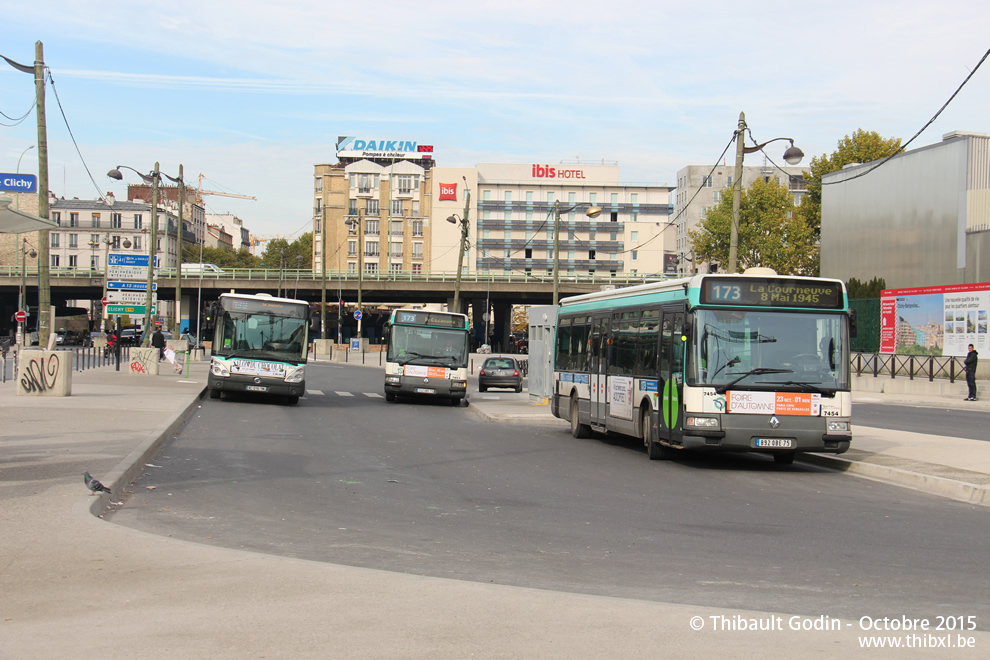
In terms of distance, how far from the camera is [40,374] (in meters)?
22.8

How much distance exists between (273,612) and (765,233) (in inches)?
3570

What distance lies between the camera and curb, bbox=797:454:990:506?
39.2ft

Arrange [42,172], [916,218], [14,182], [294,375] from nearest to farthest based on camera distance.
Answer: [14,182] → [42,172] → [294,375] → [916,218]

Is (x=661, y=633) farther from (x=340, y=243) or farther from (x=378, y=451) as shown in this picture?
(x=340, y=243)

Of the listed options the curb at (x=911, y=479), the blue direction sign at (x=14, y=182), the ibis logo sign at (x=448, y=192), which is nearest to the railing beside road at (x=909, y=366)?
the curb at (x=911, y=479)

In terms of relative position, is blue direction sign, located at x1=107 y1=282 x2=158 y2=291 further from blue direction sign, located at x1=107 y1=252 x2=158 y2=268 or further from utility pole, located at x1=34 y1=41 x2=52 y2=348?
utility pole, located at x1=34 y1=41 x2=52 y2=348

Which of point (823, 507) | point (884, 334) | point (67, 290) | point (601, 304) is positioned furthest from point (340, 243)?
point (823, 507)

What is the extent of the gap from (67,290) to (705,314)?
92.0 metres

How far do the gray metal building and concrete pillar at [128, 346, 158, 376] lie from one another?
34.1 m

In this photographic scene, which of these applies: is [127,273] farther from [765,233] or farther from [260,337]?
[765,233]

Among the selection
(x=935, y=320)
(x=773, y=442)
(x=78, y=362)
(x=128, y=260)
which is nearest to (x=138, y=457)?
(x=773, y=442)

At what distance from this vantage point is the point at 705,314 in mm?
14781

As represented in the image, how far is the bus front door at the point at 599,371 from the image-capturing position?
62.2 feet

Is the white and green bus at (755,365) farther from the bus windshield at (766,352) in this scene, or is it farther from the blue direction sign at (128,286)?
the blue direction sign at (128,286)
